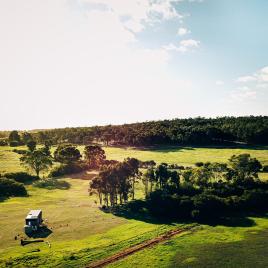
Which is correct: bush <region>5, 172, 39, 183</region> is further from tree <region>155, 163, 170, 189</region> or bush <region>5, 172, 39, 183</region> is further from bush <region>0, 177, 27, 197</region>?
tree <region>155, 163, 170, 189</region>

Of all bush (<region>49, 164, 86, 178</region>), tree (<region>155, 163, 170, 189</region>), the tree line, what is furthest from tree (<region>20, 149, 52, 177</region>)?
tree (<region>155, 163, 170, 189</region>)

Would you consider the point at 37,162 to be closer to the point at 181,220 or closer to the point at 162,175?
the point at 162,175

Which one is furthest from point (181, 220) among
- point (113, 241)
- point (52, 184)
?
point (52, 184)

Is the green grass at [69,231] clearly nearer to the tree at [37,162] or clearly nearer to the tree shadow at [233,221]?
the tree shadow at [233,221]

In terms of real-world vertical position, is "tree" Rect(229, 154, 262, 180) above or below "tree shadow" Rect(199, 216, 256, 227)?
above

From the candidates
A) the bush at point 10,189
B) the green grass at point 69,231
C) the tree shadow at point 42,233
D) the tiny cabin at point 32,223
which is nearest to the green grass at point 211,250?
the green grass at point 69,231
